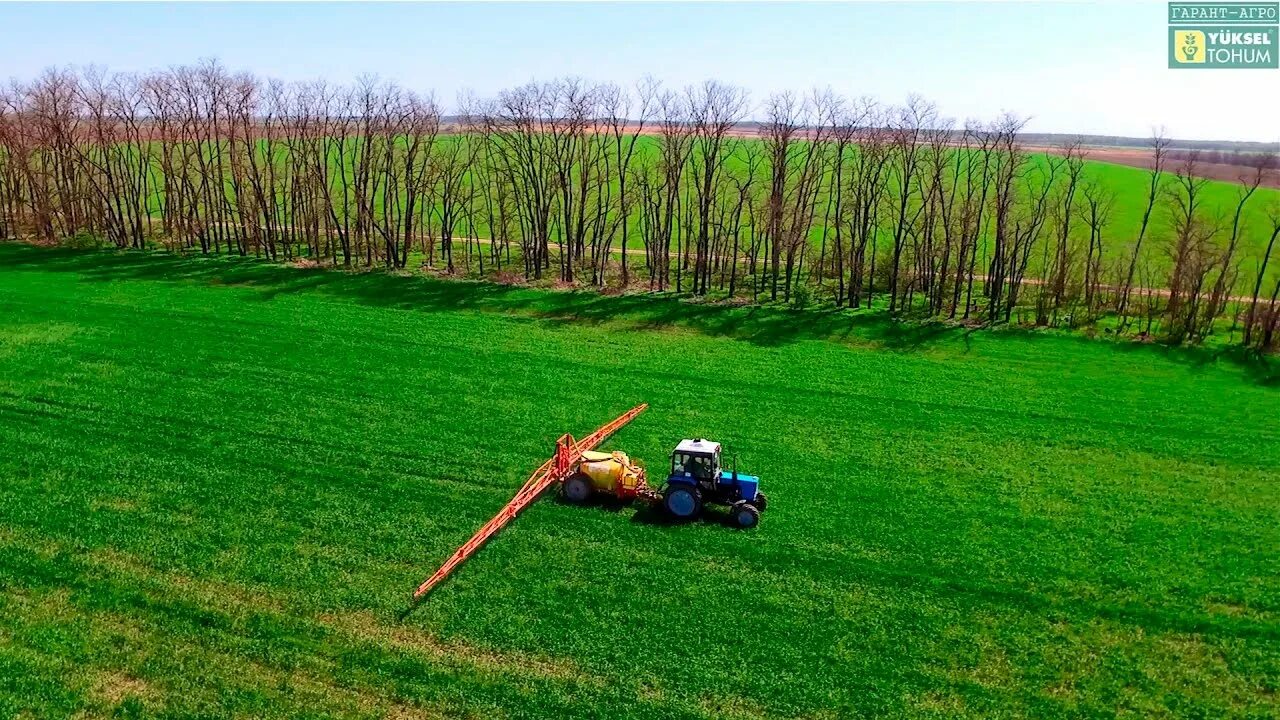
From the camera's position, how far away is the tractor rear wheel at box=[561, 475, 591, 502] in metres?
19.8

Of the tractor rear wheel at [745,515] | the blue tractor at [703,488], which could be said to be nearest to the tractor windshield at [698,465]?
the blue tractor at [703,488]

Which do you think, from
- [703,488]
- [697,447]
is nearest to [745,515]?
[703,488]

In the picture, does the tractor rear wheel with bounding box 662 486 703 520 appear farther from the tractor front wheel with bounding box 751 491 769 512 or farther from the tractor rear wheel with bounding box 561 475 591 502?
the tractor rear wheel with bounding box 561 475 591 502

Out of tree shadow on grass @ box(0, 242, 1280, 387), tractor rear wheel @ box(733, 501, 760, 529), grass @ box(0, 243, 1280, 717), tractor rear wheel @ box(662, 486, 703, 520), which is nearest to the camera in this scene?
grass @ box(0, 243, 1280, 717)

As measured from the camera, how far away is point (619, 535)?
18578 millimetres

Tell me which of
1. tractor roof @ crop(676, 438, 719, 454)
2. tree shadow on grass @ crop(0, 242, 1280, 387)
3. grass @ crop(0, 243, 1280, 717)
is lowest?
grass @ crop(0, 243, 1280, 717)

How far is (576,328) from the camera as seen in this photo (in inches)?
1387

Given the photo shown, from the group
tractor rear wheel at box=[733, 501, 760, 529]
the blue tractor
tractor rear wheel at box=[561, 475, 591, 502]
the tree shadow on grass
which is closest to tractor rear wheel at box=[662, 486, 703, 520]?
the blue tractor

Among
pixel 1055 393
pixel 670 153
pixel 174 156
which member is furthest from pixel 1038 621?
pixel 174 156

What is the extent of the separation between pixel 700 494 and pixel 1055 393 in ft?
53.6

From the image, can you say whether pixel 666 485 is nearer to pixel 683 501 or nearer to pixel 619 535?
pixel 683 501

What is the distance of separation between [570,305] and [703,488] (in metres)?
20.9

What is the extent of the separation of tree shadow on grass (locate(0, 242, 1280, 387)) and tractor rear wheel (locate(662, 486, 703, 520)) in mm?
15496

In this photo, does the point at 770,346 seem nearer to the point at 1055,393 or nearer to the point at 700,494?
the point at 1055,393
